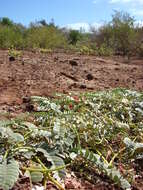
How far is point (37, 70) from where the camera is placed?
633 centimetres

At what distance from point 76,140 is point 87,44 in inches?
446

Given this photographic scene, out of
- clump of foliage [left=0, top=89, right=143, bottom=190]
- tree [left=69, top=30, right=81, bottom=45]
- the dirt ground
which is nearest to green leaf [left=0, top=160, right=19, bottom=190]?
clump of foliage [left=0, top=89, right=143, bottom=190]

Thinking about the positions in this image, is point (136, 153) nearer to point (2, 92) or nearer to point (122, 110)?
point (122, 110)

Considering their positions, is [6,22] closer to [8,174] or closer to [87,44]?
[87,44]

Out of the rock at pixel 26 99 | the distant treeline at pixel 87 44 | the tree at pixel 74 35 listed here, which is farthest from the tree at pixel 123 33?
the rock at pixel 26 99

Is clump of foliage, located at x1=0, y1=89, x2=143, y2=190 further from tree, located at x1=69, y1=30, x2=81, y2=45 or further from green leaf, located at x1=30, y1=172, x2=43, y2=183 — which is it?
tree, located at x1=69, y1=30, x2=81, y2=45

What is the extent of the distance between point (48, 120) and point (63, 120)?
0.19 metres

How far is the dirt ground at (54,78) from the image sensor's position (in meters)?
4.85

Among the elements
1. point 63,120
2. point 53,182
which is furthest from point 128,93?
point 53,182

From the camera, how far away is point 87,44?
544 inches

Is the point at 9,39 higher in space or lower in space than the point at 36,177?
higher

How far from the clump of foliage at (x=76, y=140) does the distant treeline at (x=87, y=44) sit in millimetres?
6905

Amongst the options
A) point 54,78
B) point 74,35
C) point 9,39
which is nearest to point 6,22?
point 74,35

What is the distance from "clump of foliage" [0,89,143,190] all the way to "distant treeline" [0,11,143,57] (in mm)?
6905
